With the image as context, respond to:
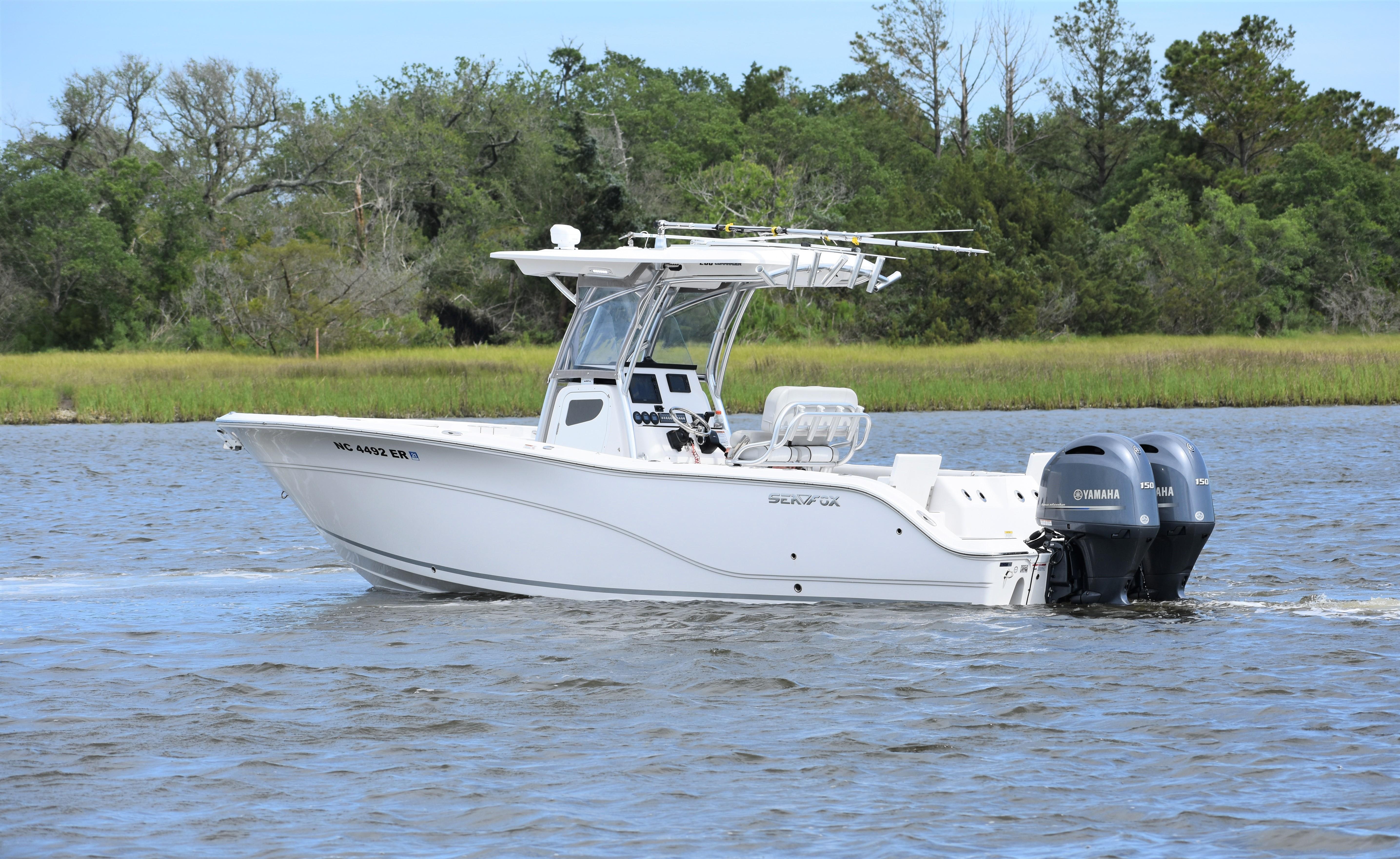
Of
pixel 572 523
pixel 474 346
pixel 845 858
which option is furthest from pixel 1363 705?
pixel 474 346

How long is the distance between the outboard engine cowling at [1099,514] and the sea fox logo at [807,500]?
1179mm

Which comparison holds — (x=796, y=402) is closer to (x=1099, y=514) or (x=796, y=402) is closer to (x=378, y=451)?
(x=1099, y=514)

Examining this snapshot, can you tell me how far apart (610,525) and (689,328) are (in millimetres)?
1606

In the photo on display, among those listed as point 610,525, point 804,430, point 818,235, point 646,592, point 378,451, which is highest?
point 818,235

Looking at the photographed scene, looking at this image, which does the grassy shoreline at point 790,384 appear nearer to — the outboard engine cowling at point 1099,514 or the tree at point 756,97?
the outboard engine cowling at point 1099,514

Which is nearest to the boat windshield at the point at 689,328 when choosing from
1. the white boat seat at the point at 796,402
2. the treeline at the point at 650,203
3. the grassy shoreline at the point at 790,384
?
the white boat seat at the point at 796,402

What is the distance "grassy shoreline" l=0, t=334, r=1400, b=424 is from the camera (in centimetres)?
2509

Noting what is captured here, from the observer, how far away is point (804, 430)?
9.41 meters

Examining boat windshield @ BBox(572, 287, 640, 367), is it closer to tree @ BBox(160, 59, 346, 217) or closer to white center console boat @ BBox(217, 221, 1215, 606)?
white center console boat @ BBox(217, 221, 1215, 606)

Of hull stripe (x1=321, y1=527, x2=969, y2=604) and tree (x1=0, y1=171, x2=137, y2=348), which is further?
tree (x1=0, y1=171, x2=137, y2=348)

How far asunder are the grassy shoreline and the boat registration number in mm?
14407

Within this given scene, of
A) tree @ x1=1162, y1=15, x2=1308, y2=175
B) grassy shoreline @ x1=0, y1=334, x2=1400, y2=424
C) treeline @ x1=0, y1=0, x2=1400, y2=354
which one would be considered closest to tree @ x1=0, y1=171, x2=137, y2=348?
treeline @ x1=0, y1=0, x2=1400, y2=354

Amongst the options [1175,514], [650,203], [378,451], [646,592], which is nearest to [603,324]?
[378,451]

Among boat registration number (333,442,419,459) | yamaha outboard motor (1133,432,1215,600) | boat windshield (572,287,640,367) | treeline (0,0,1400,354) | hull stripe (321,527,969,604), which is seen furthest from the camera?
treeline (0,0,1400,354)
